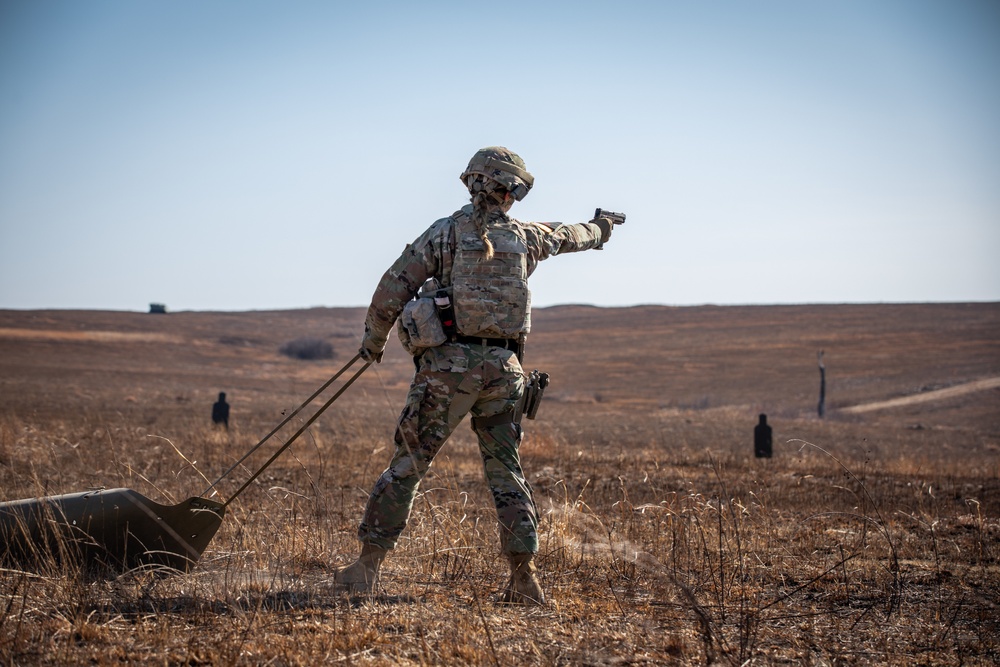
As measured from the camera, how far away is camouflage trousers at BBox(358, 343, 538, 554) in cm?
425

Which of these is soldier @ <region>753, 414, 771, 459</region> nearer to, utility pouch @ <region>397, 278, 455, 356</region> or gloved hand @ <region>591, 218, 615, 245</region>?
gloved hand @ <region>591, 218, 615, 245</region>

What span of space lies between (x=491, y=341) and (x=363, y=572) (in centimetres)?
125

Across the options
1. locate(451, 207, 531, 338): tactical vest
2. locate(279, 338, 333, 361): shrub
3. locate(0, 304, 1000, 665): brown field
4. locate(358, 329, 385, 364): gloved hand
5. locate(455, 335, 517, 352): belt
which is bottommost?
locate(279, 338, 333, 361): shrub

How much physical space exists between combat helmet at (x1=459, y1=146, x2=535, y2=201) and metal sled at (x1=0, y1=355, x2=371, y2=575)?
1.08 meters

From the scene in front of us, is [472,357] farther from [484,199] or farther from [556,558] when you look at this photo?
[556,558]

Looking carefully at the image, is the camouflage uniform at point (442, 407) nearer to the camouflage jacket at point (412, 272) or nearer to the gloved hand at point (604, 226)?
the camouflage jacket at point (412, 272)

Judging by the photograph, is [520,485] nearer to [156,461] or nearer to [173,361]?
[156,461]

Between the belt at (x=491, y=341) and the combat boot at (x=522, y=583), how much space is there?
3.34ft

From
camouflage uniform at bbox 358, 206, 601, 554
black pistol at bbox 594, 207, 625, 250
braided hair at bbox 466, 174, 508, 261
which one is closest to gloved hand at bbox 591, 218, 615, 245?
black pistol at bbox 594, 207, 625, 250

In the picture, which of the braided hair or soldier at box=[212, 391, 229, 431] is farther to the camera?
soldier at box=[212, 391, 229, 431]

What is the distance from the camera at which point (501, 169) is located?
14.5ft

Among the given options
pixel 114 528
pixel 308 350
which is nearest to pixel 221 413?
pixel 114 528

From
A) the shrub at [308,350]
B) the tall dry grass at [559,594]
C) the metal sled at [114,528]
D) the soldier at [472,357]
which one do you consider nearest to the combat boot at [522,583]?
the soldier at [472,357]

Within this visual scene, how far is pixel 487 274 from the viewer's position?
4.36 meters
